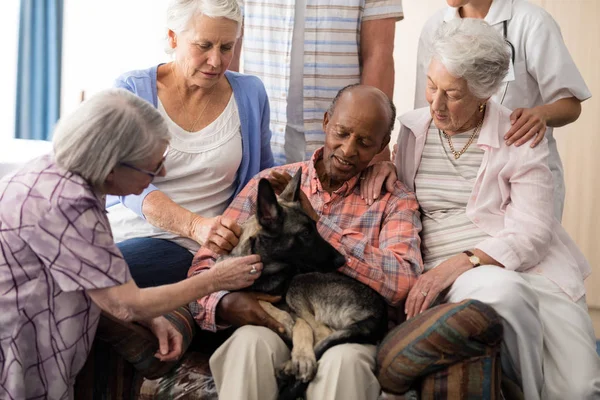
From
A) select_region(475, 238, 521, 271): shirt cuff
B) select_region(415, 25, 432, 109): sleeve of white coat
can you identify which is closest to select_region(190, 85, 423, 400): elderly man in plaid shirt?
select_region(475, 238, 521, 271): shirt cuff

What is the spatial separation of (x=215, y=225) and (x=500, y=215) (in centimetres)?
92

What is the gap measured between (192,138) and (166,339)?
0.80 metres

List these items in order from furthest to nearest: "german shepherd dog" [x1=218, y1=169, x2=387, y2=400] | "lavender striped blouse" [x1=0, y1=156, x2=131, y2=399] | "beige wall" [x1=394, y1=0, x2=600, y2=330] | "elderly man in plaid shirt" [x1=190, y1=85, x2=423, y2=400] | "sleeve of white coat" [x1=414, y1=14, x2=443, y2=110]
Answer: "beige wall" [x1=394, y1=0, x2=600, y2=330] < "sleeve of white coat" [x1=414, y1=14, x2=443, y2=110] < "german shepherd dog" [x1=218, y1=169, x2=387, y2=400] < "elderly man in plaid shirt" [x1=190, y1=85, x2=423, y2=400] < "lavender striped blouse" [x1=0, y1=156, x2=131, y2=399]

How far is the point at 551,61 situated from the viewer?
2.68m

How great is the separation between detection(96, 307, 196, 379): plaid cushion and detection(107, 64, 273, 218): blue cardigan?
638mm

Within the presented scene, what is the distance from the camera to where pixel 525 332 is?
2.04 m

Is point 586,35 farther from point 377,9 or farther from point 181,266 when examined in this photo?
point 181,266

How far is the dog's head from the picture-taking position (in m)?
2.12

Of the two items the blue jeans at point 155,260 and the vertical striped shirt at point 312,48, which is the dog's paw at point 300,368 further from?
the vertical striped shirt at point 312,48

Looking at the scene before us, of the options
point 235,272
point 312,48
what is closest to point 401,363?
point 235,272

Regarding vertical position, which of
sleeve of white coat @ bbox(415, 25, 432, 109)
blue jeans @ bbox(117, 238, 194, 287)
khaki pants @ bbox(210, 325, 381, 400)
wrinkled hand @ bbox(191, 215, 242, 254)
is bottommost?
khaki pants @ bbox(210, 325, 381, 400)

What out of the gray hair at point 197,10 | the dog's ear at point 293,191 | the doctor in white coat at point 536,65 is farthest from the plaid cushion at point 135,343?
the doctor in white coat at point 536,65

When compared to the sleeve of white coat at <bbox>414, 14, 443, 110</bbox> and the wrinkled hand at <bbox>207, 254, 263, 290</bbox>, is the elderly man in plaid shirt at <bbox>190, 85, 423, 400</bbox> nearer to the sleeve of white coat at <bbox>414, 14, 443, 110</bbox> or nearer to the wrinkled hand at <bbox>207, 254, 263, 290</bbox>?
the wrinkled hand at <bbox>207, 254, 263, 290</bbox>

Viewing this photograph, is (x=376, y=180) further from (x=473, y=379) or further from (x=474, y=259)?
(x=473, y=379)
